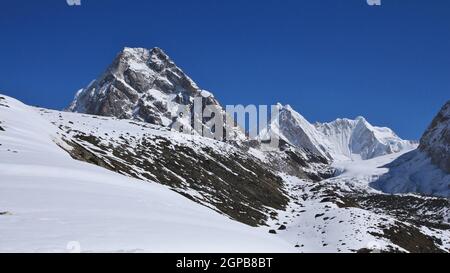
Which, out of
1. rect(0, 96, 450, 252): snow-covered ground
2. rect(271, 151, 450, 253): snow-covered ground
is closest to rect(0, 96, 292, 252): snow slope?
rect(0, 96, 450, 252): snow-covered ground

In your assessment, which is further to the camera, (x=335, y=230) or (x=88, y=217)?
(x=335, y=230)

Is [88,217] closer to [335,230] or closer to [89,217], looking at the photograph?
[89,217]

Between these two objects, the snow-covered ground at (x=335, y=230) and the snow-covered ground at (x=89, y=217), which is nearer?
the snow-covered ground at (x=89, y=217)

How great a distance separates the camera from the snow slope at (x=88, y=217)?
9.97 metres

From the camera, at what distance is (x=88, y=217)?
12719 millimetres

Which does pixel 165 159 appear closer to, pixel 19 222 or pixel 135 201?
pixel 135 201

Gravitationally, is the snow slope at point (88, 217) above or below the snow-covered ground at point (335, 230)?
below

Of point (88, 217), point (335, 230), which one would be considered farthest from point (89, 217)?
point (335, 230)

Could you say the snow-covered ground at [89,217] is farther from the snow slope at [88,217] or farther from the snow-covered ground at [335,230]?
the snow-covered ground at [335,230]

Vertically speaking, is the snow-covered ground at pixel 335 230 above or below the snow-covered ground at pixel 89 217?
above

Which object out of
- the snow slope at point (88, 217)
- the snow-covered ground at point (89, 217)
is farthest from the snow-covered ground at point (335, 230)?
the snow slope at point (88, 217)

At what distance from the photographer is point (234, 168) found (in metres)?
113
